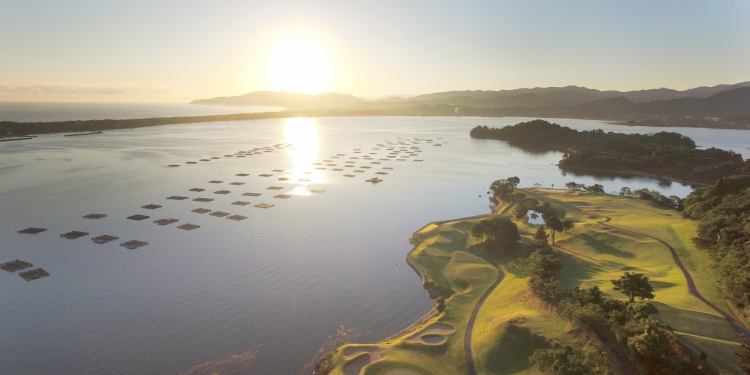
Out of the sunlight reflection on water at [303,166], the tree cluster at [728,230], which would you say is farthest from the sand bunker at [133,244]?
the tree cluster at [728,230]

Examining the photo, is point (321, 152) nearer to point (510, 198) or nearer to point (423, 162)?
point (423, 162)

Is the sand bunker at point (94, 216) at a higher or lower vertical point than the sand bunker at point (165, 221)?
higher

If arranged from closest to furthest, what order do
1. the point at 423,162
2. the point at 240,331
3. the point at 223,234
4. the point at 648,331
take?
the point at 648,331, the point at 240,331, the point at 223,234, the point at 423,162

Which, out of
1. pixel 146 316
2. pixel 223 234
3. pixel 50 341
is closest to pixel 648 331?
pixel 146 316

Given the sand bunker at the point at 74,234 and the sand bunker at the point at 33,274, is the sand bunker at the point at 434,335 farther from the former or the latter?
the sand bunker at the point at 74,234

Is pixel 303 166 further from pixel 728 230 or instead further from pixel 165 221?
pixel 728 230

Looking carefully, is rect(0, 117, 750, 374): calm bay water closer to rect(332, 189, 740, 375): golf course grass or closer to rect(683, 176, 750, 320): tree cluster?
rect(332, 189, 740, 375): golf course grass

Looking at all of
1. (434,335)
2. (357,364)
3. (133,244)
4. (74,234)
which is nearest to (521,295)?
(434,335)
